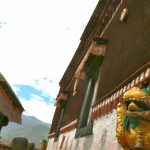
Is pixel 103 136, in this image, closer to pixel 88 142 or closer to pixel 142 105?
pixel 88 142

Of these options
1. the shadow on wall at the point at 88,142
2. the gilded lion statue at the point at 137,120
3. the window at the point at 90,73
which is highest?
the window at the point at 90,73

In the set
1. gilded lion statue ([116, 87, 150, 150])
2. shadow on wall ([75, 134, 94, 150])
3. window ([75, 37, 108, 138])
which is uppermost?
window ([75, 37, 108, 138])

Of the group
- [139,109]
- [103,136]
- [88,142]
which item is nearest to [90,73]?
[88,142]

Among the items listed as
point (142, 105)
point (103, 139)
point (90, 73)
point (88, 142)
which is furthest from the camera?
point (90, 73)

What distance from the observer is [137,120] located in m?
2.91

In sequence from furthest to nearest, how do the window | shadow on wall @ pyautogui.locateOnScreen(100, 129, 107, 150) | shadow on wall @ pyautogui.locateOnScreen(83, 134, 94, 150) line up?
the window < shadow on wall @ pyautogui.locateOnScreen(83, 134, 94, 150) < shadow on wall @ pyautogui.locateOnScreen(100, 129, 107, 150)

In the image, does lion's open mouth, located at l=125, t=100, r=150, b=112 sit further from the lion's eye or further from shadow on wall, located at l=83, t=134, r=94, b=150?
shadow on wall, located at l=83, t=134, r=94, b=150

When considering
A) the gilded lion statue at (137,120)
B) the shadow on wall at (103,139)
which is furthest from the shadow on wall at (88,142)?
the gilded lion statue at (137,120)

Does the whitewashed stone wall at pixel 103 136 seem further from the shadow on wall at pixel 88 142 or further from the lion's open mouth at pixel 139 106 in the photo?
the lion's open mouth at pixel 139 106

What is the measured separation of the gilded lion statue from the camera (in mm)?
2848

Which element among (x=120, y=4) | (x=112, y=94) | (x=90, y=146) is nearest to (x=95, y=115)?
(x=90, y=146)

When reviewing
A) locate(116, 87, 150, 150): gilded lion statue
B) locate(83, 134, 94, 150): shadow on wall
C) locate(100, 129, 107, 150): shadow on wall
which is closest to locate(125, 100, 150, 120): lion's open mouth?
locate(116, 87, 150, 150): gilded lion statue

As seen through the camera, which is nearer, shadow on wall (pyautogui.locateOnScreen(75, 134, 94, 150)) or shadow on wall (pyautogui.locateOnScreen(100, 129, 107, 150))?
shadow on wall (pyautogui.locateOnScreen(100, 129, 107, 150))

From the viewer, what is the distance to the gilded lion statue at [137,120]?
2848mm
